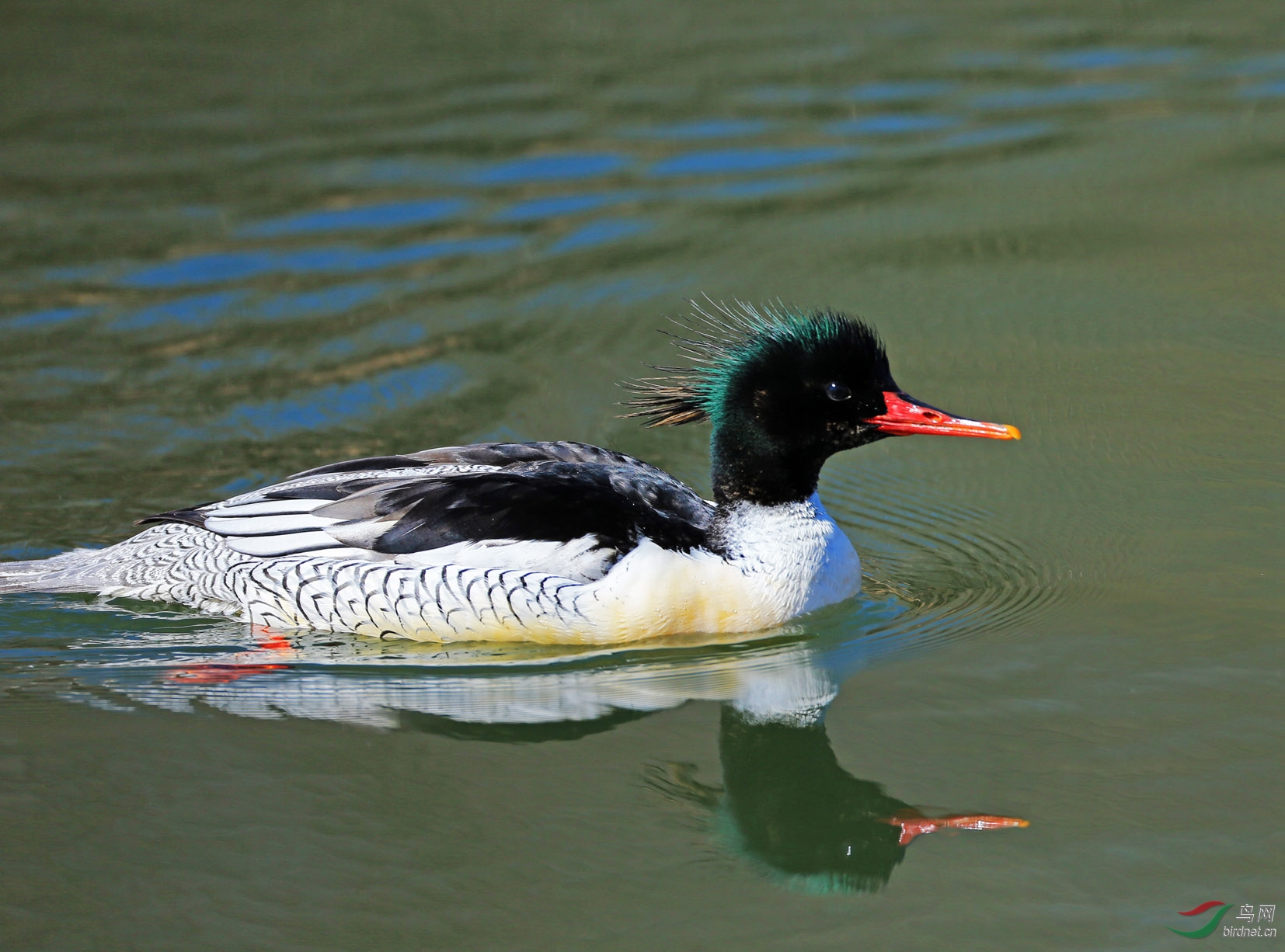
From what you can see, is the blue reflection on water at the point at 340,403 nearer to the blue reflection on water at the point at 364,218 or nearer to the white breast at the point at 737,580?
the blue reflection on water at the point at 364,218

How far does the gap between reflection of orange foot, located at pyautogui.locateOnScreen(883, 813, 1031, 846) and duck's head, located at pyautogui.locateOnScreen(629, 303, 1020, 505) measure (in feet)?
6.37

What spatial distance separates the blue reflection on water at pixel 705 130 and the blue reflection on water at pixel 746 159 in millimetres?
374

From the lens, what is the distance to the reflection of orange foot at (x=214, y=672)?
6.57 m

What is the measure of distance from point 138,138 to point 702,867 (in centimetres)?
1062

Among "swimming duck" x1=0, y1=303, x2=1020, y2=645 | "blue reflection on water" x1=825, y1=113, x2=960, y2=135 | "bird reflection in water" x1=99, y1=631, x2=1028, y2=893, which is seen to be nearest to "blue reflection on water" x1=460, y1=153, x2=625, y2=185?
"blue reflection on water" x1=825, y1=113, x2=960, y2=135

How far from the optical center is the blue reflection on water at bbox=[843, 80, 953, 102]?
1395 cm

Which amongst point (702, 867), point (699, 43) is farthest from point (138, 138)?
point (702, 867)

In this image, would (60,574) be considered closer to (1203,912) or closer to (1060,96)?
(1203,912)

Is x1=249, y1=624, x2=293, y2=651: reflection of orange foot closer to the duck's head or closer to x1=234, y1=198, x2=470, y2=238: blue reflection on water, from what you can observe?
the duck's head

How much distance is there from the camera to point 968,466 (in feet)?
28.3

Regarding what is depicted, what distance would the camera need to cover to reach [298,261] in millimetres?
10992

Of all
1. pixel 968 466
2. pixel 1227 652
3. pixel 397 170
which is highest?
pixel 397 170

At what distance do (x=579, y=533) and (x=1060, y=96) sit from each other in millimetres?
8978

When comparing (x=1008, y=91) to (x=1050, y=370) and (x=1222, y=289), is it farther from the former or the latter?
(x=1050, y=370)
